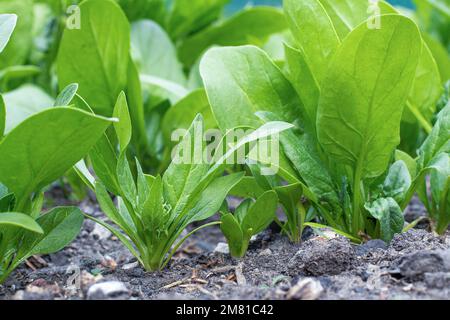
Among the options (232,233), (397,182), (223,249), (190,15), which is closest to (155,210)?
(232,233)

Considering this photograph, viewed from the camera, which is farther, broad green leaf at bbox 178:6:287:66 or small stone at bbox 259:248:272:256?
broad green leaf at bbox 178:6:287:66

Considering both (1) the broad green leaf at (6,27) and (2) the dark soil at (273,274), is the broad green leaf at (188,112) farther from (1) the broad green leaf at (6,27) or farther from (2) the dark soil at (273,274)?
(1) the broad green leaf at (6,27)

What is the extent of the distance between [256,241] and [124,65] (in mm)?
634

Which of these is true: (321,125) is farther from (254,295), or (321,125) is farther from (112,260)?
(112,260)

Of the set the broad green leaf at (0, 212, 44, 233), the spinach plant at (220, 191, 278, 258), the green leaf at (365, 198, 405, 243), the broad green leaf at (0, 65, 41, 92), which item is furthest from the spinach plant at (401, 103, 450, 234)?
the broad green leaf at (0, 65, 41, 92)

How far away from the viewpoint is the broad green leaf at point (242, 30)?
8.37 feet

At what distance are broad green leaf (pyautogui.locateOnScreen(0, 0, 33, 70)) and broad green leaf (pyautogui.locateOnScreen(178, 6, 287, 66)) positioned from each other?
0.59 meters

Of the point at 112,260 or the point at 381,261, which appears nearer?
the point at 381,261

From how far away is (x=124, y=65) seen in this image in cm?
191

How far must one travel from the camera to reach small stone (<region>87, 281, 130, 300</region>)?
1164 millimetres

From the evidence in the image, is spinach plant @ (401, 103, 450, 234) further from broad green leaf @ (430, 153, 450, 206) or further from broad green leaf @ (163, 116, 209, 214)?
broad green leaf @ (163, 116, 209, 214)

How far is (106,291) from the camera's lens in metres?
1.17
